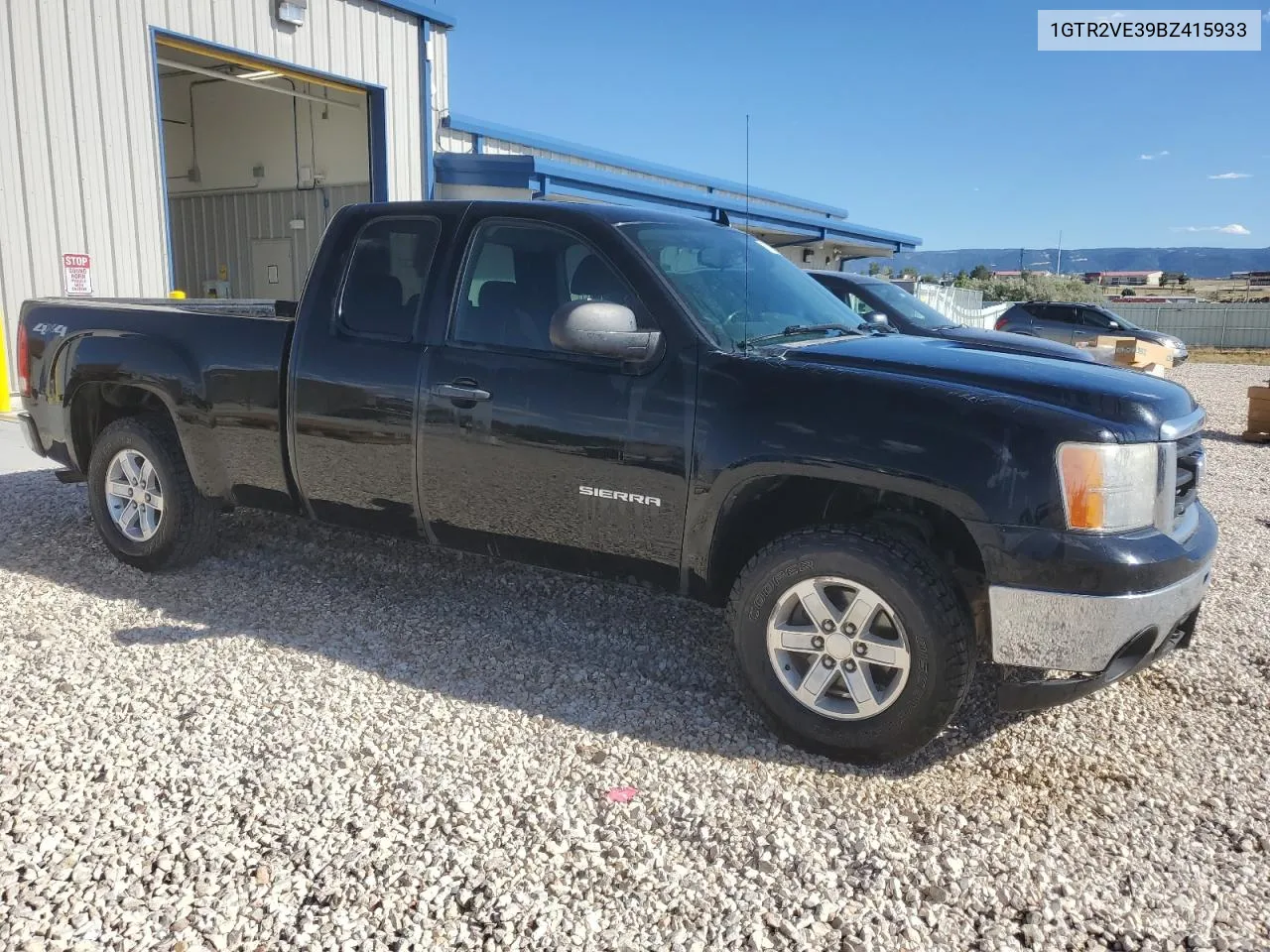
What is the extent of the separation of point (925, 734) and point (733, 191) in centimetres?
2735

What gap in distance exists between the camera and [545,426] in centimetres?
390

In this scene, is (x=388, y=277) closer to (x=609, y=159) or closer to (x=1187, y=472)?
(x=1187, y=472)

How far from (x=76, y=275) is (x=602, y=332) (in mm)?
9957

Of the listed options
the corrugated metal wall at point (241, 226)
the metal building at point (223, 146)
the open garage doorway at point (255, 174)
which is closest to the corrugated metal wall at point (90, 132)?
the metal building at point (223, 146)

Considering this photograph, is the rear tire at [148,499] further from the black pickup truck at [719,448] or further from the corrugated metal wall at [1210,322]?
the corrugated metal wall at [1210,322]

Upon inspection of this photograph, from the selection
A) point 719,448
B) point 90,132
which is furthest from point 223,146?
point 719,448

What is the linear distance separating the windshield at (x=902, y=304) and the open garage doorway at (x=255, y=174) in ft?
39.3

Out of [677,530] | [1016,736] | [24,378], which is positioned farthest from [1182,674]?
[24,378]

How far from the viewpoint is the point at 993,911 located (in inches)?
105

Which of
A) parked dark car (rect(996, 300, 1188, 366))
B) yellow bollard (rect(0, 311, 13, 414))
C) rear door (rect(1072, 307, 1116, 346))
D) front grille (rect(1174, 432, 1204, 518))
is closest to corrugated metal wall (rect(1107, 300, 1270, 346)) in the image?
parked dark car (rect(996, 300, 1188, 366))

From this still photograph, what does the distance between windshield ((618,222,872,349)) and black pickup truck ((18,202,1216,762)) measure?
0.02 meters

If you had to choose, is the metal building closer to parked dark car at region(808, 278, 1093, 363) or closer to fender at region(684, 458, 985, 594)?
fender at region(684, 458, 985, 594)

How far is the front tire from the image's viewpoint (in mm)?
3229

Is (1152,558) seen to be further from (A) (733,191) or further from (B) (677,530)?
(A) (733,191)
